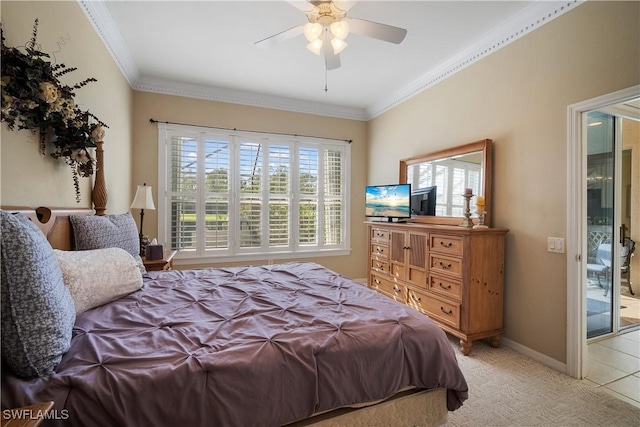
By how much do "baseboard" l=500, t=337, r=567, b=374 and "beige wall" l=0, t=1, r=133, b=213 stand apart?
147 inches

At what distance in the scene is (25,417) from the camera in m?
0.70

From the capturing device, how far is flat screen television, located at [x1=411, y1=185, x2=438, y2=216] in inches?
136

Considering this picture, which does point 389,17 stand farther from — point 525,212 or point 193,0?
point 525,212

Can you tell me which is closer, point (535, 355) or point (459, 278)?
point (535, 355)

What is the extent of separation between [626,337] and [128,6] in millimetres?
5544

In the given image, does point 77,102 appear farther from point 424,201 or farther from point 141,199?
point 424,201

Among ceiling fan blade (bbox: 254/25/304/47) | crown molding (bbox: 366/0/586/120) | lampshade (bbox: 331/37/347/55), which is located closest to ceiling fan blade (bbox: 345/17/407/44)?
lampshade (bbox: 331/37/347/55)

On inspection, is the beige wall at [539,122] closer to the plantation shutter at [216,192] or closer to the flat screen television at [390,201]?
the flat screen television at [390,201]

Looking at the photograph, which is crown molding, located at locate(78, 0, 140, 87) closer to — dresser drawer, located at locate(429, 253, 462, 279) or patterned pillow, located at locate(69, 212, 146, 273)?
patterned pillow, located at locate(69, 212, 146, 273)

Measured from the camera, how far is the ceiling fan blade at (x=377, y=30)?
201 centimetres

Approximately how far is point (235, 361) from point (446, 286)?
227 cm

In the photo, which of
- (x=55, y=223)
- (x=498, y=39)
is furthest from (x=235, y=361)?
(x=498, y=39)

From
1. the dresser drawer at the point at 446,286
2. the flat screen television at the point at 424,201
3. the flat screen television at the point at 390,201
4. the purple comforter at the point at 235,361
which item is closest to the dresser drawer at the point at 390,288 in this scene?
the dresser drawer at the point at 446,286

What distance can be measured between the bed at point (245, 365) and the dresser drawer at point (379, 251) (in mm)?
1864
